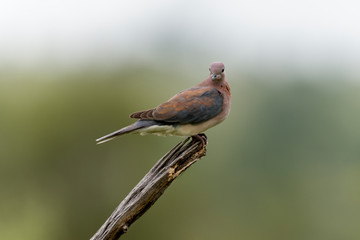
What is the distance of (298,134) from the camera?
4103 centimetres

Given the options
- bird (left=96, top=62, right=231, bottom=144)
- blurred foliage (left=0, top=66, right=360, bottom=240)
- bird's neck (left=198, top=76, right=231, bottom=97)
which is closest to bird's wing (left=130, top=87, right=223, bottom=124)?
bird (left=96, top=62, right=231, bottom=144)

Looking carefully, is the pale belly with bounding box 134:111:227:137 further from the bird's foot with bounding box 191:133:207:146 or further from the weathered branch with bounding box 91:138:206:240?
the weathered branch with bounding box 91:138:206:240

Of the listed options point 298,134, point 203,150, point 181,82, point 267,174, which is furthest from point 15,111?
point 298,134

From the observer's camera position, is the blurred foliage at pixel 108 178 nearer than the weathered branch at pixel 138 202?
No

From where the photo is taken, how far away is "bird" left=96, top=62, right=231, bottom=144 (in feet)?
33.1

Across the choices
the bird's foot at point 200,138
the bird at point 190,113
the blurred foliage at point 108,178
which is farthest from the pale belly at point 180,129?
the blurred foliage at point 108,178

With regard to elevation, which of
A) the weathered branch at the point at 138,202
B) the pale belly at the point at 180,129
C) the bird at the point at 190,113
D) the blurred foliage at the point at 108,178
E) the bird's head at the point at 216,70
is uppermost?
the bird's head at the point at 216,70

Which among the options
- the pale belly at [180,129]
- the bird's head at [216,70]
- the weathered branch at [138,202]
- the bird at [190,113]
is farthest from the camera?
the bird's head at [216,70]

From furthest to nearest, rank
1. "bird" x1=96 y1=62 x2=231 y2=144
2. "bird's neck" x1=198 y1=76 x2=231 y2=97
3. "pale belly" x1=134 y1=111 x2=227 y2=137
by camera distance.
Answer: "bird's neck" x1=198 y1=76 x2=231 y2=97 → "pale belly" x1=134 y1=111 x2=227 y2=137 → "bird" x1=96 y1=62 x2=231 y2=144

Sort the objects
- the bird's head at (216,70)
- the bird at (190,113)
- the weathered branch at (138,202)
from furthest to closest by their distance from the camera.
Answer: the bird's head at (216,70), the bird at (190,113), the weathered branch at (138,202)

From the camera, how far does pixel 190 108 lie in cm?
1042

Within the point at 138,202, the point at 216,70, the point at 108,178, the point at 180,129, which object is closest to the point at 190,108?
the point at 180,129

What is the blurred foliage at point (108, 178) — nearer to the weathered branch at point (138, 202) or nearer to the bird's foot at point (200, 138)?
the bird's foot at point (200, 138)

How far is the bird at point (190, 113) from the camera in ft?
33.1
